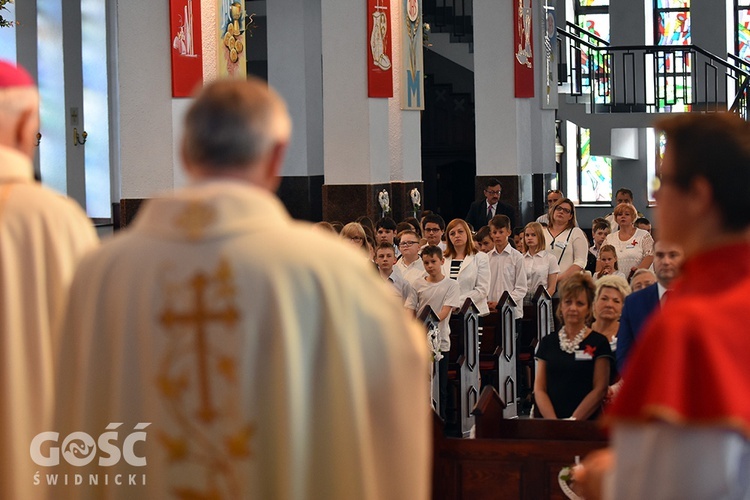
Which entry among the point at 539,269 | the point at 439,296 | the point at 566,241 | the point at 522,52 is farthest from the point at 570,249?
the point at 522,52

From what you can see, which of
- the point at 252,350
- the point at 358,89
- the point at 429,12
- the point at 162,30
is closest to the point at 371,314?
the point at 252,350

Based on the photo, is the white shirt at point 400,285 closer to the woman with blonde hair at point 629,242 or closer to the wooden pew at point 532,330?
the wooden pew at point 532,330

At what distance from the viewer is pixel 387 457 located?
277 centimetres

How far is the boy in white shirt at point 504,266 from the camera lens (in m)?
11.7

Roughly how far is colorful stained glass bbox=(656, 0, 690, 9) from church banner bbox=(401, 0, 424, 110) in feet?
40.0

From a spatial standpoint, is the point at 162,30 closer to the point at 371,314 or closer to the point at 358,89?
the point at 358,89

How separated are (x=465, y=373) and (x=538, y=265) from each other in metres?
2.81

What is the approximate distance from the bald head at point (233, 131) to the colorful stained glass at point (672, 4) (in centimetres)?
2537

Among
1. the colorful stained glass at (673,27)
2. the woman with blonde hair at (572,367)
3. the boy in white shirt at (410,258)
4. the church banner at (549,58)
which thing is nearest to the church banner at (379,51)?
the boy in white shirt at (410,258)

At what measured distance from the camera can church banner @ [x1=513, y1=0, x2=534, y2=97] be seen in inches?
767

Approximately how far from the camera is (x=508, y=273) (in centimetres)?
1176

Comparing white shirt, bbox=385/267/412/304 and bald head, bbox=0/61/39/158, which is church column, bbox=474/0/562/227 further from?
bald head, bbox=0/61/39/158

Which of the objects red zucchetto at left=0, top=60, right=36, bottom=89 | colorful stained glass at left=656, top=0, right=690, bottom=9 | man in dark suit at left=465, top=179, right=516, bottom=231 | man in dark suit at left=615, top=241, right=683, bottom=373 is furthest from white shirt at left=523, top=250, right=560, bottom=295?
colorful stained glass at left=656, top=0, right=690, bottom=9

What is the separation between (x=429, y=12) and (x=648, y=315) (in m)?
18.7
